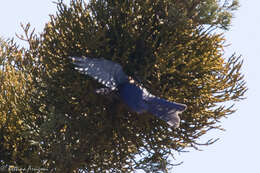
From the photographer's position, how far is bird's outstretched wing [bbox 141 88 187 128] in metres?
8.91

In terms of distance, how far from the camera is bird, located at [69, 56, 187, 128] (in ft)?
29.9

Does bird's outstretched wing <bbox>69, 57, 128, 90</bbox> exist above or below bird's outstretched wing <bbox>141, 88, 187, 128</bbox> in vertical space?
above

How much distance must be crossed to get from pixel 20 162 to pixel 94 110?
3.20 metres

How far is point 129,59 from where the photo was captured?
10297 millimetres

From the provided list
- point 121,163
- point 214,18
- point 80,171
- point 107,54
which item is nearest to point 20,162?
point 80,171

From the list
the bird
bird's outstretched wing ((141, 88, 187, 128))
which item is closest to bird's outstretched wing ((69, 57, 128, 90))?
the bird

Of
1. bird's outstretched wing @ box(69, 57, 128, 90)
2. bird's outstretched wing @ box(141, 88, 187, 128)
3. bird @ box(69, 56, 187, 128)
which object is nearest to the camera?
bird's outstretched wing @ box(141, 88, 187, 128)

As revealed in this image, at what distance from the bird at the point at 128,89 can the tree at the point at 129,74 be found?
46 centimetres

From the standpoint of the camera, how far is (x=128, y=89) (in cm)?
957

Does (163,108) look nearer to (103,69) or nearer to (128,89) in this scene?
(128,89)

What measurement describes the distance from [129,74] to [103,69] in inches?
45.9

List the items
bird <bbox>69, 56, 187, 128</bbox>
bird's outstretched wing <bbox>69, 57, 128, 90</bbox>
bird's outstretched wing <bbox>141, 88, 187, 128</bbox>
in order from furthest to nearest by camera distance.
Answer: bird's outstretched wing <bbox>69, 57, 128, 90</bbox> → bird <bbox>69, 56, 187, 128</bbox> → bird's outstretched wing <bbox>141, 88, 187, 128</bbox>

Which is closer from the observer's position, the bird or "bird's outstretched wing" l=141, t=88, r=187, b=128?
"bird's outstretched wing" l=141, t=88, r=187, b=128

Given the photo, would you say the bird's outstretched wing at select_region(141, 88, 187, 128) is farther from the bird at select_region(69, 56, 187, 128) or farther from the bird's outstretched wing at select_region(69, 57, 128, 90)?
the bird's outstretched wing at select_region(69, 57, 128, 90)
